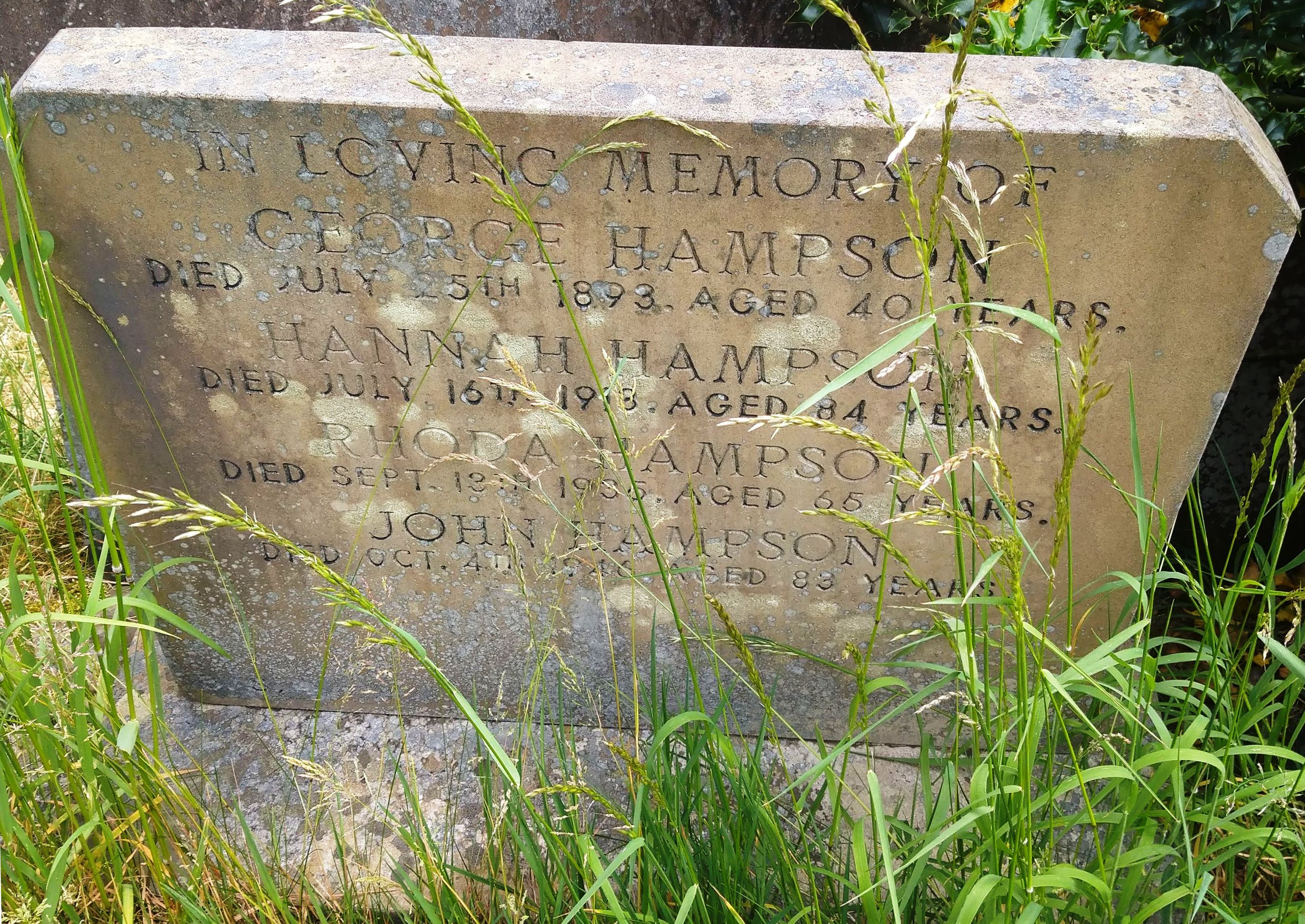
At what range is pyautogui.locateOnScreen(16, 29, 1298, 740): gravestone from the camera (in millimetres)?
1609

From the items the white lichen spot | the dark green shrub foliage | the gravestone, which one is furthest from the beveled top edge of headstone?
the white lichen spot

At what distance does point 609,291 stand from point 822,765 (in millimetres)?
920

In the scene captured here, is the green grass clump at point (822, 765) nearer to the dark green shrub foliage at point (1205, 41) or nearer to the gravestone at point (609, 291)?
the gravestone at point (609, 291)

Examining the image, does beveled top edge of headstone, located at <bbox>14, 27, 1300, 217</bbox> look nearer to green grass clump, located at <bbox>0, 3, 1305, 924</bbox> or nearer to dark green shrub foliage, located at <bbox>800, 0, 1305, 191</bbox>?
green grass clump, located at <bbox>0, 3, 1305, 924</bbox>

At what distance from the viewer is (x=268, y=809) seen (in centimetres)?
215

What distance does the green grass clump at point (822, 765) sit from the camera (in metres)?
1.17

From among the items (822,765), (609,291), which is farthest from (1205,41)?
(822,765)

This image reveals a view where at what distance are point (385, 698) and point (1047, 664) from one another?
1542 millimetres

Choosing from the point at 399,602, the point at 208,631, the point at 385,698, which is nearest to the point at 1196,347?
the point at 399,602

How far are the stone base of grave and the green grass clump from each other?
0.09 ft

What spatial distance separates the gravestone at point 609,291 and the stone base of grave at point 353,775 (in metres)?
0.29

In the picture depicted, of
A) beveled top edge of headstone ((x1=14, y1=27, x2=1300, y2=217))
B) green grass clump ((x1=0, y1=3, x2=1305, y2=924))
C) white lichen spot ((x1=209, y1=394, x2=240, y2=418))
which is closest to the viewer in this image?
green grass clump ((x1=0, y1=3, x2=1305, y2=924))

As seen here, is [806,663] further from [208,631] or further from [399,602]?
[208,631]

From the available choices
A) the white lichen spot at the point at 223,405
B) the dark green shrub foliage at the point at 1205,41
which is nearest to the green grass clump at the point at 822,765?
the white lichen spot at the point at 223,405
